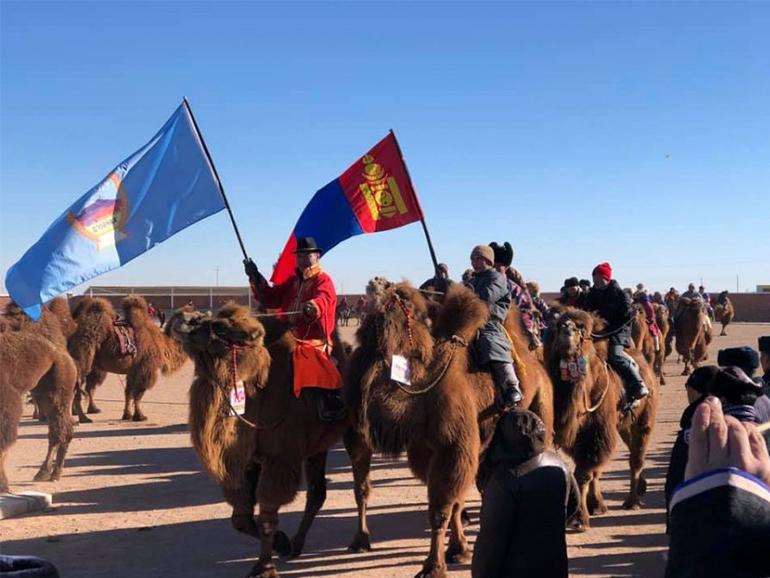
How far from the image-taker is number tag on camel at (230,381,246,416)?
5.98 m

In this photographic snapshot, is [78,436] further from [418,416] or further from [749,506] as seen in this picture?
[749,506]

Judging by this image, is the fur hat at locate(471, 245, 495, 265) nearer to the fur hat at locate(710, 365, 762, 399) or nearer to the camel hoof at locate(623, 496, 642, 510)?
the camel hoof at locate(623, 496, 642, 510)

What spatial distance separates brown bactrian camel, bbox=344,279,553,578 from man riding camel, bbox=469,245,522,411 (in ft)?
0.31

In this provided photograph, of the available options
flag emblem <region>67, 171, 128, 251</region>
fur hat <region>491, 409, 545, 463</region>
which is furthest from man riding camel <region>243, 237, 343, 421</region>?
fur hat <region>491, 409, 545, 463</region>

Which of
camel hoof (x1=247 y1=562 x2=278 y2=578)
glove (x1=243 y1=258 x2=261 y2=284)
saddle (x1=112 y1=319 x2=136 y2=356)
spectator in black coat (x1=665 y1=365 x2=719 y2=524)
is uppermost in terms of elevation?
glove (x1=243 y1=258 x2=261 y2=284)

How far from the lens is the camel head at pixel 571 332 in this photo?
7.48 metres

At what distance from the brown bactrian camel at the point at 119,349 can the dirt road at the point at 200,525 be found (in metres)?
2.95

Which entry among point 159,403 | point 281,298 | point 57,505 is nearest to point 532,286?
point 281,298

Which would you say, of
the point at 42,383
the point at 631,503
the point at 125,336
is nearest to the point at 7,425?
the point at 42,383

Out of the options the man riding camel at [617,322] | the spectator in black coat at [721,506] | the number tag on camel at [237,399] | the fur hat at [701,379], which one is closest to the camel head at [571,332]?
the man riding camel at [617,322]

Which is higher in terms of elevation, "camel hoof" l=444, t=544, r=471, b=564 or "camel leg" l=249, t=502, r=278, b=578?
"camel leg" l=249, t=502, r=278, b=578

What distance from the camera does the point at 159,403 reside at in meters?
18.0

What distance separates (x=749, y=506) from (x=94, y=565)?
598 centimetres

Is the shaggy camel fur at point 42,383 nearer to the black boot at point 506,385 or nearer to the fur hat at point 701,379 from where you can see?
the black boot at point 506,385
